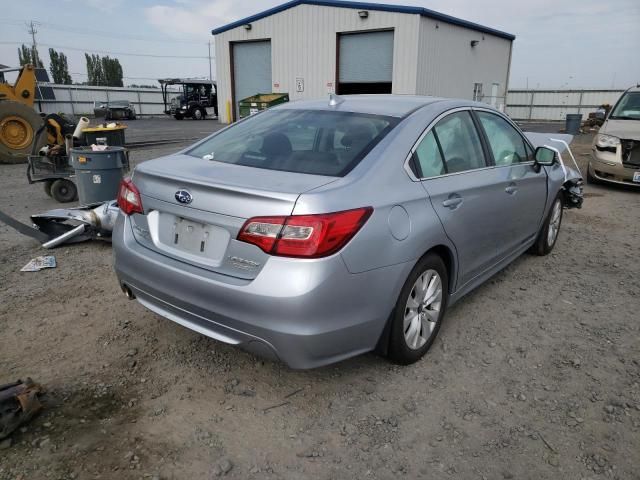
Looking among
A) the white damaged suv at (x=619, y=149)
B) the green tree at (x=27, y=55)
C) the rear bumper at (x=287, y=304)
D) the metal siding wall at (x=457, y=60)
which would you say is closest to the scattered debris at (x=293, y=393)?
the rear bumper at (x=287, y=304)

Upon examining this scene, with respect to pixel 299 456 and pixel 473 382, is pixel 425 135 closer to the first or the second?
pixel 473 382

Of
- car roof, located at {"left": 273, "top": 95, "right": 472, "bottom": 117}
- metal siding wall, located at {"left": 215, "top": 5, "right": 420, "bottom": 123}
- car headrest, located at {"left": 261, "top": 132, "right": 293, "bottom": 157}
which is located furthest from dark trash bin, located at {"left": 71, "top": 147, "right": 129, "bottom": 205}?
metal siding wall, located at {"left": 215, "top": 5, "right": 420, "bottom": 123}

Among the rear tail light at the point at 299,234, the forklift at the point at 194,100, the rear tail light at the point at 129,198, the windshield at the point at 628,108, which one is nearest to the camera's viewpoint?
the rear tail light at the point at 299,234

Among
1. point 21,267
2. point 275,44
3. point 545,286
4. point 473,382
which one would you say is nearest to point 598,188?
point 545,286

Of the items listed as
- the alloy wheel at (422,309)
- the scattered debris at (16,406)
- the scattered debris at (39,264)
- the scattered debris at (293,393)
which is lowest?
the scattered debris at (293,393)

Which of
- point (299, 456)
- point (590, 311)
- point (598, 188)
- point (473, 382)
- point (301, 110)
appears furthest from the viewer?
point (598, 188)

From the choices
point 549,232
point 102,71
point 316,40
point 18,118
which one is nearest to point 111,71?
point 102,71

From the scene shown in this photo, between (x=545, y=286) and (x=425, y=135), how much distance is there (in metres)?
2.21

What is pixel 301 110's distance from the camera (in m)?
3.48

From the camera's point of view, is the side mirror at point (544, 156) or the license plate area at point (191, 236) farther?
the side mirror at point (544, 156)

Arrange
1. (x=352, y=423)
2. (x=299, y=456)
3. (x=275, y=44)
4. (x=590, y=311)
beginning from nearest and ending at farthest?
(x=299, y=456) < (x=352, y=423) < (x=590, y=311) < (x=275, y=44)

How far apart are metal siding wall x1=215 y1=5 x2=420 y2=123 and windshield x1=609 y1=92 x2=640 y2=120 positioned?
1107 cm

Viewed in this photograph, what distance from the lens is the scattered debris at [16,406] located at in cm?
233

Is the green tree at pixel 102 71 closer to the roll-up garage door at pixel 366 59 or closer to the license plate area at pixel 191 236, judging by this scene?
the roll-up garage door at pixel 366 59
